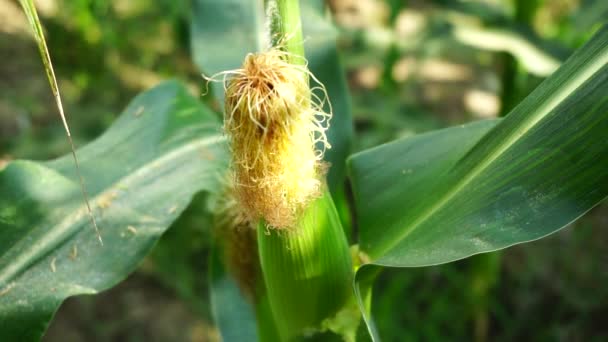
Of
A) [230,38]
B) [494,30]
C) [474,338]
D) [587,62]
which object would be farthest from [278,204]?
[474,338]

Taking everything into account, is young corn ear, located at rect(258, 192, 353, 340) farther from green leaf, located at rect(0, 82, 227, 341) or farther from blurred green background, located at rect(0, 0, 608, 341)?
blurred green background, located at rect(0, 0, 608, 341)

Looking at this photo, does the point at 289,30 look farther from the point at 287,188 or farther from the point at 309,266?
the point at 309,266

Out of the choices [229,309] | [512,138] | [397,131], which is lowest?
[397,131]

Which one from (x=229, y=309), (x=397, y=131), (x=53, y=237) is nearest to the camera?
(x=53, y=237)

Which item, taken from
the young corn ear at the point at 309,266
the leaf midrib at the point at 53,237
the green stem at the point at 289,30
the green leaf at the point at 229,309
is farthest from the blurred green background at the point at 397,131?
the green stem at the point at 289,30

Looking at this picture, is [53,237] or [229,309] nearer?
[53,237]

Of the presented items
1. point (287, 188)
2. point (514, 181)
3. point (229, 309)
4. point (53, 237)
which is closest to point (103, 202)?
point (53, 237)

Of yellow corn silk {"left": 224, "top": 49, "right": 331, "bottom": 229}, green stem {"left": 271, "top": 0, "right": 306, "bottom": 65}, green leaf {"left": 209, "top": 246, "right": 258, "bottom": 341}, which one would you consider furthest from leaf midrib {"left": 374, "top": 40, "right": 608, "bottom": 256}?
green leaf {"left": 209, "top": 246, "right": 258, "bottom": 341}
